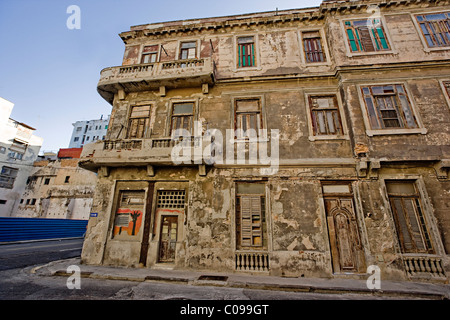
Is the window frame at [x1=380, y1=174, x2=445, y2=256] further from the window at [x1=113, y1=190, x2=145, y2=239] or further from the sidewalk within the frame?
the window at [x1=113, y1=190, x2=145, y2=239]

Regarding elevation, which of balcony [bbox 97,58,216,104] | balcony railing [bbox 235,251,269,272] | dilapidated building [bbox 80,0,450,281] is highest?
balcony [bbox 97,58,216,104]

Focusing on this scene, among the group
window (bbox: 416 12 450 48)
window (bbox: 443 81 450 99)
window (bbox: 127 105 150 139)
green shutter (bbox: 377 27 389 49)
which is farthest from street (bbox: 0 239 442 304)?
window (bbox: 416 12 450 48)

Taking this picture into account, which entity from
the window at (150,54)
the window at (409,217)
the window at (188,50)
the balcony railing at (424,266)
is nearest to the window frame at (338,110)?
the window at (409,217)

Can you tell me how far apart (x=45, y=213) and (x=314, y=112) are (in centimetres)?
3421

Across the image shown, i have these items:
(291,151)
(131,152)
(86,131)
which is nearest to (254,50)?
(291,151)

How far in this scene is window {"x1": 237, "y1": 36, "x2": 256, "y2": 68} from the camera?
10242mm

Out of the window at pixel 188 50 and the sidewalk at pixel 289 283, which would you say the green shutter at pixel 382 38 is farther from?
the sidewalk at pixel 289 283

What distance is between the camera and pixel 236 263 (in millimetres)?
7324

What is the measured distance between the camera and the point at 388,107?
8.45 m

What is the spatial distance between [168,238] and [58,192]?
28.3m

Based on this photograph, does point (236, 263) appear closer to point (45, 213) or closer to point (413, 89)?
point (413, 89)

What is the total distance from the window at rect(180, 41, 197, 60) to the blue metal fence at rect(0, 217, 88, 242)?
1647 centimetres

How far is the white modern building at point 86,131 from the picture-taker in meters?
55.6

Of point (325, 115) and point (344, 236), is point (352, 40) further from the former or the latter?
point (344, 236)
